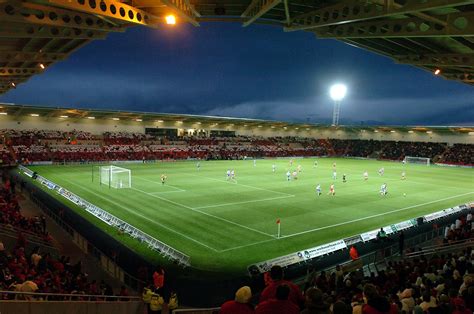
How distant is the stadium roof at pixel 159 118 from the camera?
5853cm

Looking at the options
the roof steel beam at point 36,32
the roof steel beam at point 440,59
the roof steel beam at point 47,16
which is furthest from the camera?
the roof steel beam at point 440,59

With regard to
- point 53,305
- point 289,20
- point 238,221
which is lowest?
point 238,221

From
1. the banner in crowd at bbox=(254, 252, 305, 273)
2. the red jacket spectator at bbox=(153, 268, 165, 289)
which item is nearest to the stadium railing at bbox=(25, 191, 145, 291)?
the red jacket spectator at bbox=(153, 268, 165, 289)

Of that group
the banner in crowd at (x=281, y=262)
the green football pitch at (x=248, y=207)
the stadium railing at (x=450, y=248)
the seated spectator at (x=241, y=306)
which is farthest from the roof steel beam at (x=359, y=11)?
the stadium railing at (x=450, y=248)

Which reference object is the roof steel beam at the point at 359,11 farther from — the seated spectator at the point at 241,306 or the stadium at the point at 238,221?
the seated spectator at the point at 241,306

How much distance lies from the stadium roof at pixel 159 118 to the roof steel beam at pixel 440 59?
5397cm

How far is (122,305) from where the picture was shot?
10.3 meters

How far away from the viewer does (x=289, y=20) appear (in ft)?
43.4

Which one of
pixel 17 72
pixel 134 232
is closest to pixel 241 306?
pixel 134 232

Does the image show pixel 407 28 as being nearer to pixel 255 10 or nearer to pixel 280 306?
pixel 255 10

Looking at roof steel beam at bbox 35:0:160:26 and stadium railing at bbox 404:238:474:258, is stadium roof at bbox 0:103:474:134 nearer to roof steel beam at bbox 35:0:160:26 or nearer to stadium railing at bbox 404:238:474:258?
roof steel beam at bbox 35:0:160:26

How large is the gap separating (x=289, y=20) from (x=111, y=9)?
19.8 ft

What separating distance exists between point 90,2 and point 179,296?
394 inches

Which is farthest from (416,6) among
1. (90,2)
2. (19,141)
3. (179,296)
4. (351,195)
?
(19,141)
